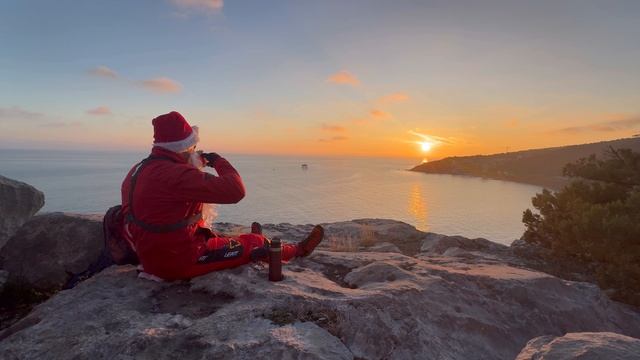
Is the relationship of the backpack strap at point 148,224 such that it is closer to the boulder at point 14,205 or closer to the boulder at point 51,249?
the boulder at point 51,249

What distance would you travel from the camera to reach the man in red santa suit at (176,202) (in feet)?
16.0

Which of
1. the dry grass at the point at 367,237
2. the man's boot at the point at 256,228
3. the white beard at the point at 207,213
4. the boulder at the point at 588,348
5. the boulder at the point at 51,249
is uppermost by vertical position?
the white beard at the point at 207,213

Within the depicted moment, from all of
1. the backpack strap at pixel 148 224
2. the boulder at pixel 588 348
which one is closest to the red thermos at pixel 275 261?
the backpack strap at pixel 148 224

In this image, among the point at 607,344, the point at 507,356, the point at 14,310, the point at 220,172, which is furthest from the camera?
the point at 14,310

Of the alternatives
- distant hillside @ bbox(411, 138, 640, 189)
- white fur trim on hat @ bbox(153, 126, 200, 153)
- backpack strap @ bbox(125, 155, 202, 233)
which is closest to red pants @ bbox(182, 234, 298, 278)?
backpack strap @ bbox(125, 155, 202, 233)

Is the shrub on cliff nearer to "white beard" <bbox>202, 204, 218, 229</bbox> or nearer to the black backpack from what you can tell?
"white beard" <bbox>202, 204, 218, 229</bbox>

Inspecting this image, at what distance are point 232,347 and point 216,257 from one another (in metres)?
2.12

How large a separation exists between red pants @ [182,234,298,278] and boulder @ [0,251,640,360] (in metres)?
0.13

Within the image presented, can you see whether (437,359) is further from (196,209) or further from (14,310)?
(14,310)

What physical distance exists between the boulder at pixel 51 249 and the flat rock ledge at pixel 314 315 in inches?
76.1

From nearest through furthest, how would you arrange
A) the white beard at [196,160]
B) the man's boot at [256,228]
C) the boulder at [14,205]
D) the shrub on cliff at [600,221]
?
the white beard at [196,160] < the man's boot at [256,228] < the boulder at [14,205] < the shrub on cliff at [600,221]

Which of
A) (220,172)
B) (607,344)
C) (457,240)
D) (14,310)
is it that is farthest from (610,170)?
(14,310)

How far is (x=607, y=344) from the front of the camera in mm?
3305

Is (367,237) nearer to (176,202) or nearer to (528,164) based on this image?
(176,202)
